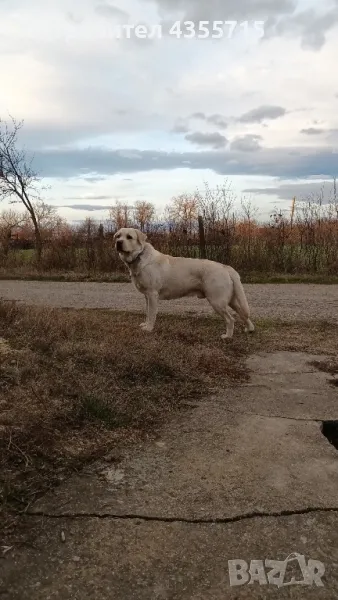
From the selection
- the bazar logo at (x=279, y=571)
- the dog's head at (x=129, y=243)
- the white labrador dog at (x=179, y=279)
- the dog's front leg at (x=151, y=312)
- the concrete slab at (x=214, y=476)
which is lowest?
the bazar logo at (x=279, y=571)

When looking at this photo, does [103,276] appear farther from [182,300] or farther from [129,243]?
[129,243]

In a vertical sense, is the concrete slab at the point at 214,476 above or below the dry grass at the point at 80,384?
below

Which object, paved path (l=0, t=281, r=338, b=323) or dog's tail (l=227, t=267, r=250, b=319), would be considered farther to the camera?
paved path (l=0, t=281, r=338, b=323)

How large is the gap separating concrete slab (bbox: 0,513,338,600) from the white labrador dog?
4162 millimetres

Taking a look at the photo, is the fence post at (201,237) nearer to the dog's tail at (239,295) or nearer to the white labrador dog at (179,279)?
the white labrador dog at (179,279)

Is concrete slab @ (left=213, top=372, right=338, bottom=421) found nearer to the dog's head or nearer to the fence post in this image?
the dog's head

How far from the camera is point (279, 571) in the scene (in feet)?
6.88

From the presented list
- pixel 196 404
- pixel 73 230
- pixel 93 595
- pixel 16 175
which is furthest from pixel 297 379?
pixel 16 175

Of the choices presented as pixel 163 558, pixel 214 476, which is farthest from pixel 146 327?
pixel 163 558

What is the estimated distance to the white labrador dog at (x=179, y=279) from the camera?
6.50m

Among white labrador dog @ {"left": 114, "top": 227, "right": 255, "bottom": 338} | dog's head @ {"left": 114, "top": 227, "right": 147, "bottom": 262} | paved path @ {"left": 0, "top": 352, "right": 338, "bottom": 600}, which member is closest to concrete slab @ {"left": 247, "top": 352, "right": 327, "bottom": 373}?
white labrador dog @ {"left": 114, "top": 227, "right": 255, "bottom": 338}

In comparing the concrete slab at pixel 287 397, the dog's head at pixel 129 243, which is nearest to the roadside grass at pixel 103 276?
the dog's head at pixel 129 243

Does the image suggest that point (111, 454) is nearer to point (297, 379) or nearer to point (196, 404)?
point (196, 404)

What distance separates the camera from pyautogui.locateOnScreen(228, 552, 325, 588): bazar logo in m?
2.04
